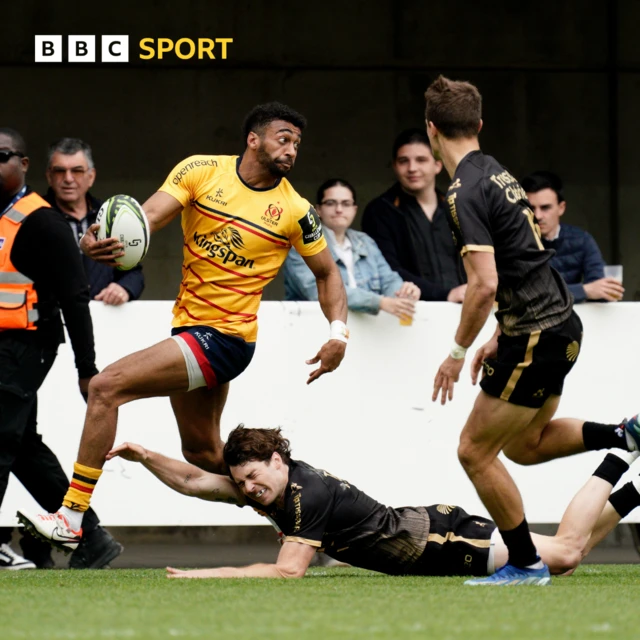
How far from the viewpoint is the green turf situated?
4.13 metres

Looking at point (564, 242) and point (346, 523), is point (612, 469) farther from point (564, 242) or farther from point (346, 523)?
point (564, 242)

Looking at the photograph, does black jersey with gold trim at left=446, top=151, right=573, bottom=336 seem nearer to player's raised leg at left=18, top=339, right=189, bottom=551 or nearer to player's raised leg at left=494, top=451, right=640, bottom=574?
player's raised leg at left=494, top=451, right=640, bottom=574

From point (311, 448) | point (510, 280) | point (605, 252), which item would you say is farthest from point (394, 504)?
point (605, 252)

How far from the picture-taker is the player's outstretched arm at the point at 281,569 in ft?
18.6

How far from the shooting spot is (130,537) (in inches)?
413

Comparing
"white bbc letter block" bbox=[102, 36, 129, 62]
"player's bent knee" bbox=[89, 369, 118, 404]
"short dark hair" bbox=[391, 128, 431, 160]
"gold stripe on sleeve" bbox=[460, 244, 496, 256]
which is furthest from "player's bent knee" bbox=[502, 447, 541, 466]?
"white bbc letter block" bbox=[102, 36, 129, 62]

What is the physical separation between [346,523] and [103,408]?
48.2 inches

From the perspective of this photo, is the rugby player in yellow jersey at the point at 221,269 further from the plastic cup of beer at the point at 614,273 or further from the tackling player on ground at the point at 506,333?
the plastic cup of beer at the point at 614,273

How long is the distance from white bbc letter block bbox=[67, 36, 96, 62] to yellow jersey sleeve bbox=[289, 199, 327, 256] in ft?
17.8

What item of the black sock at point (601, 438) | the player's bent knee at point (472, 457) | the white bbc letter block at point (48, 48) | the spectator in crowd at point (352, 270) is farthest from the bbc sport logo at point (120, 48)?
the player's bent knee at point (472, 457)

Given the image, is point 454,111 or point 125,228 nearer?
point 454,111

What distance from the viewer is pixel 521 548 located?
5.84 metres

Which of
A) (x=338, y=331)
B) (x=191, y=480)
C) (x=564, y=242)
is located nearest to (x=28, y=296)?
(x=191, y=480)

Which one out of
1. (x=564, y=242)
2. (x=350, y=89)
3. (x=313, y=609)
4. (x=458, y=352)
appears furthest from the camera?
(x=350, y=89)
